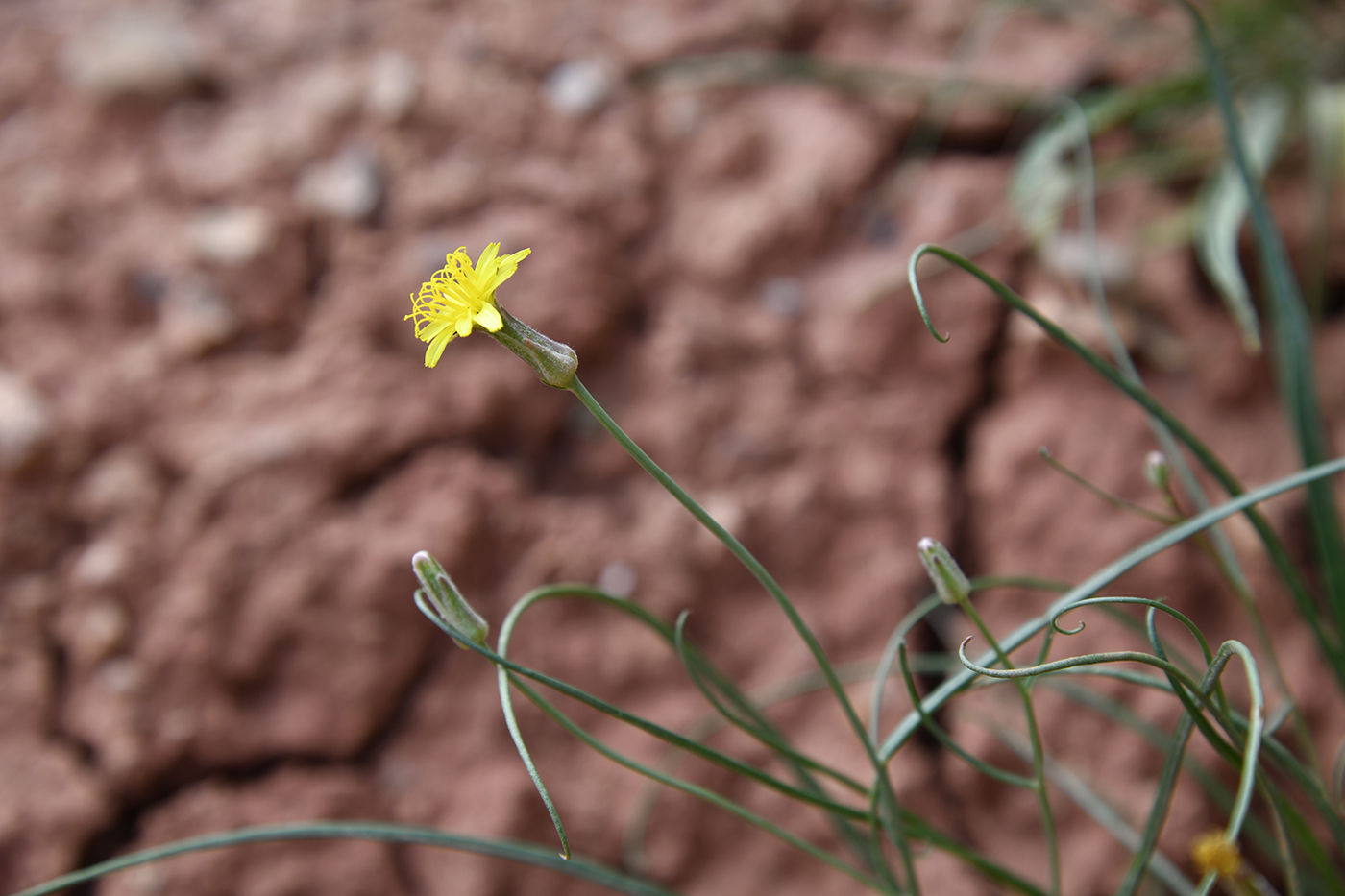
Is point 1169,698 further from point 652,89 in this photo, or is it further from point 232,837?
point 652,89

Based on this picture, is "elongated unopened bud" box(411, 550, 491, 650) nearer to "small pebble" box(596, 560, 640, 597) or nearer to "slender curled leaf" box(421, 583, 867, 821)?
"slender curled leaf" box(421, 583, 867, 821)

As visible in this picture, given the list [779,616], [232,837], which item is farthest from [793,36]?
[232,837]

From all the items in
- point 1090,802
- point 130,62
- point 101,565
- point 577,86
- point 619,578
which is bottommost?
point 1090,802

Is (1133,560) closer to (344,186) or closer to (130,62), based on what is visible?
(344,186)

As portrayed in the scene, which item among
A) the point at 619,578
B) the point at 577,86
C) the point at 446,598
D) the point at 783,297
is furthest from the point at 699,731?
the point at 577,86

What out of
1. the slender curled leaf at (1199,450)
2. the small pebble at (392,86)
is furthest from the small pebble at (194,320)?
the slender curled leaf at (1199,450)
